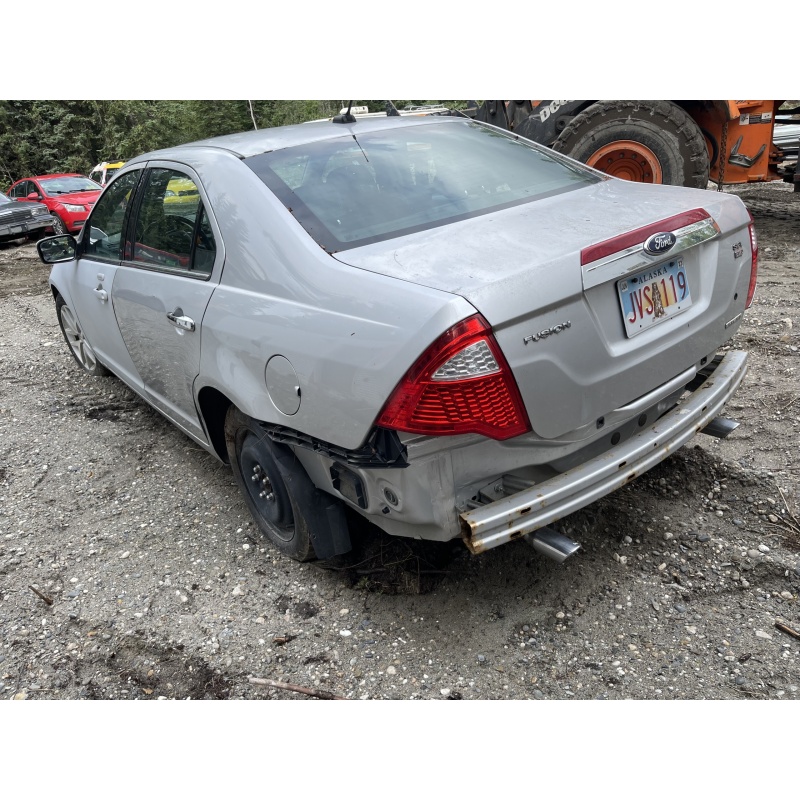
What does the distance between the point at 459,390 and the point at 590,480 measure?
2.00 ft

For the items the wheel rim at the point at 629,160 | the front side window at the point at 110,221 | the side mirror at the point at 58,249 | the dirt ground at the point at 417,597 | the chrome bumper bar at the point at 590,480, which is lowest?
the dirt ground at the point at 417,597

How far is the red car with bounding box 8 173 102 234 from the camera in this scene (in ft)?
44.5

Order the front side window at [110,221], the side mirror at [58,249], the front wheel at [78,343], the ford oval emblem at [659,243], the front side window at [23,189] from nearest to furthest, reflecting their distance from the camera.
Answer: the ford oval emblem at [659,243] < the front side window at [110,221] < the side mirror at [58,249] < the front wheel at [78,343] < the front side window at [23,189]

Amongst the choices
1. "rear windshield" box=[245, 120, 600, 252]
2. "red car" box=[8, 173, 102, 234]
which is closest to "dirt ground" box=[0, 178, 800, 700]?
"rear windshield" box=[245, 120, 600, 252]

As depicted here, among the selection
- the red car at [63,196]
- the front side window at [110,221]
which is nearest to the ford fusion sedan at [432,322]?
the front side window at [110,221]

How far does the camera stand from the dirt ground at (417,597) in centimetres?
238

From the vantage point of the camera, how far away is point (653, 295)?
2.32 meters

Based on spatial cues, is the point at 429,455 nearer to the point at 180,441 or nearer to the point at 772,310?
the point at 180,441

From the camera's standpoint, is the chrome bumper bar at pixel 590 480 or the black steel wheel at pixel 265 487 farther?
the black steel wheel at pixel 265 487

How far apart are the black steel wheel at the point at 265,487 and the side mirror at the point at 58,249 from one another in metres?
2.17

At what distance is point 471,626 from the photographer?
2600mm

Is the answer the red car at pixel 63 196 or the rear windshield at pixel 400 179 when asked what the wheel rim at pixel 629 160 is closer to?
the rear windshield at pixel 400 179

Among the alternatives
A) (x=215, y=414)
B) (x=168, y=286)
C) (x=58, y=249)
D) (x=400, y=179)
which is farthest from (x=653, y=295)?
(x=58, y=249)

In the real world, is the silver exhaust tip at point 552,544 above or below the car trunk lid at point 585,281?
below
